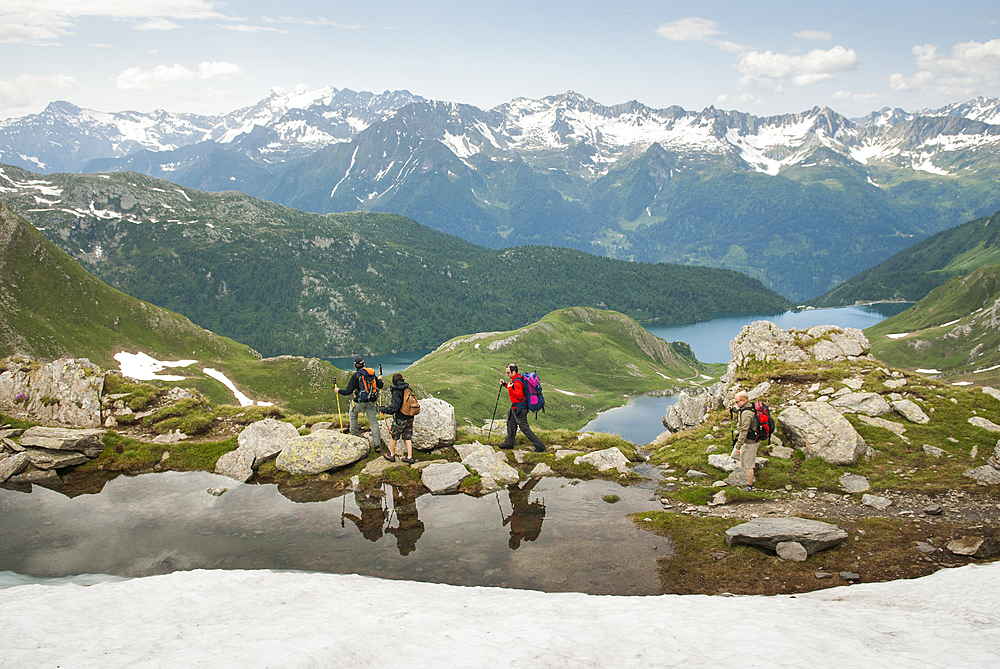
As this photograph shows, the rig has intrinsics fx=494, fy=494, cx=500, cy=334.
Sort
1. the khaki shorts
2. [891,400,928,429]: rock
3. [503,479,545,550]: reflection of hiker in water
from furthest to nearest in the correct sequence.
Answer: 1. [891,400,928,429]: rock
2. the khaki shorts
3. [503,479,545,550]: reflection of hiker in water

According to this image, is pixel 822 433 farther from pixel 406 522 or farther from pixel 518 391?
pixel 406 522

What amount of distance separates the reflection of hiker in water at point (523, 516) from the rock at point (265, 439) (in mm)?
10242

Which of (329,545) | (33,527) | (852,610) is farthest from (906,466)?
(33,527)

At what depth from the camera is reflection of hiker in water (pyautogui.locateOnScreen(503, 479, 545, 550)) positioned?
16.1 meters

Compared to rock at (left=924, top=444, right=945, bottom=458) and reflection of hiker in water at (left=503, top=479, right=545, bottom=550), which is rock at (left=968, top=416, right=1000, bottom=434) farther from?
reflection of hiker in water at (left=503, top=479, right=545, bottom=550)


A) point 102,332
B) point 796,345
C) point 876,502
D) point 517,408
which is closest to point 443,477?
point 517,408

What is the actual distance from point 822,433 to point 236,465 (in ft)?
81.1

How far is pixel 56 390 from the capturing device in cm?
2730

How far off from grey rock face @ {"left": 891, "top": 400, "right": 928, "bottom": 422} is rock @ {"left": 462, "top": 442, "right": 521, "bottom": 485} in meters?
18.1

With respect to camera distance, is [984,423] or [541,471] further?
[541,471]

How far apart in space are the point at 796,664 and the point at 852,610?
3516 mm

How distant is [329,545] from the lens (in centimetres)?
1573

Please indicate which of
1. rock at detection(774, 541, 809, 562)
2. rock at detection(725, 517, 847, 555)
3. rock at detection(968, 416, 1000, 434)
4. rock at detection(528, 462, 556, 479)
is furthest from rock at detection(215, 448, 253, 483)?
rock at detection(774, 541, 809, 562)

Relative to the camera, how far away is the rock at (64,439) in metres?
21.0
